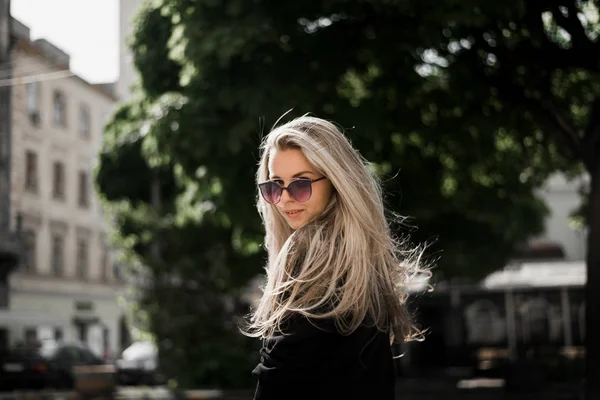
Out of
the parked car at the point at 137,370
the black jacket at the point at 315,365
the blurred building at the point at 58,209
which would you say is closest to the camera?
the black jacket at the point at 315,365

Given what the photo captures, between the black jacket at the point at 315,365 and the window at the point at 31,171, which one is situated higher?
the window at the point at 31,171

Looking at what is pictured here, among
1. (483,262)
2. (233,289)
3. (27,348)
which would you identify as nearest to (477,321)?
(483,262)

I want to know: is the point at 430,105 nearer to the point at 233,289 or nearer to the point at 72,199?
the point at 233,289

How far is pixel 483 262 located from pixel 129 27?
42.6 ft

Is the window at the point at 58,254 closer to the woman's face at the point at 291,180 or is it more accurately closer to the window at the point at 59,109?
the window at the point at 59,109

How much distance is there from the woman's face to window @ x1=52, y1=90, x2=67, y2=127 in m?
45.6

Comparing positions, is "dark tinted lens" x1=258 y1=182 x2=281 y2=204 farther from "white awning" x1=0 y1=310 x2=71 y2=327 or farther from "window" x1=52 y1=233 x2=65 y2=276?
"window" x1=52 y1=233 x2=65 y2=276

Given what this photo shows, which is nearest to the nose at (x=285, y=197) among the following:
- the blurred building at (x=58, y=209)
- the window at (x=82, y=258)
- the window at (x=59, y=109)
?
the blurred building at (x=58, y=209)

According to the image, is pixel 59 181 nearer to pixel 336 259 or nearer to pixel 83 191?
pixel 83 191

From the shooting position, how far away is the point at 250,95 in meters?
9.73

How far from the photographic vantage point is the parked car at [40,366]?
80.6ft

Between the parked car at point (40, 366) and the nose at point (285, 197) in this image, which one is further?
the parked car at point (40, 366)

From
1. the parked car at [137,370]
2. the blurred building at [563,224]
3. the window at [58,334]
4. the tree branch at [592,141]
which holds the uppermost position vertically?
the blurred building at [563,224]

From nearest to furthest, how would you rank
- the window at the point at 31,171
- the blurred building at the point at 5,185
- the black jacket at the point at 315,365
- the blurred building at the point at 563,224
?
the black jacket at the point at 315,365 < the blurred building at the point at 5,185 < the window at the point at 31,171 < the blurred building at the point at 563,224
